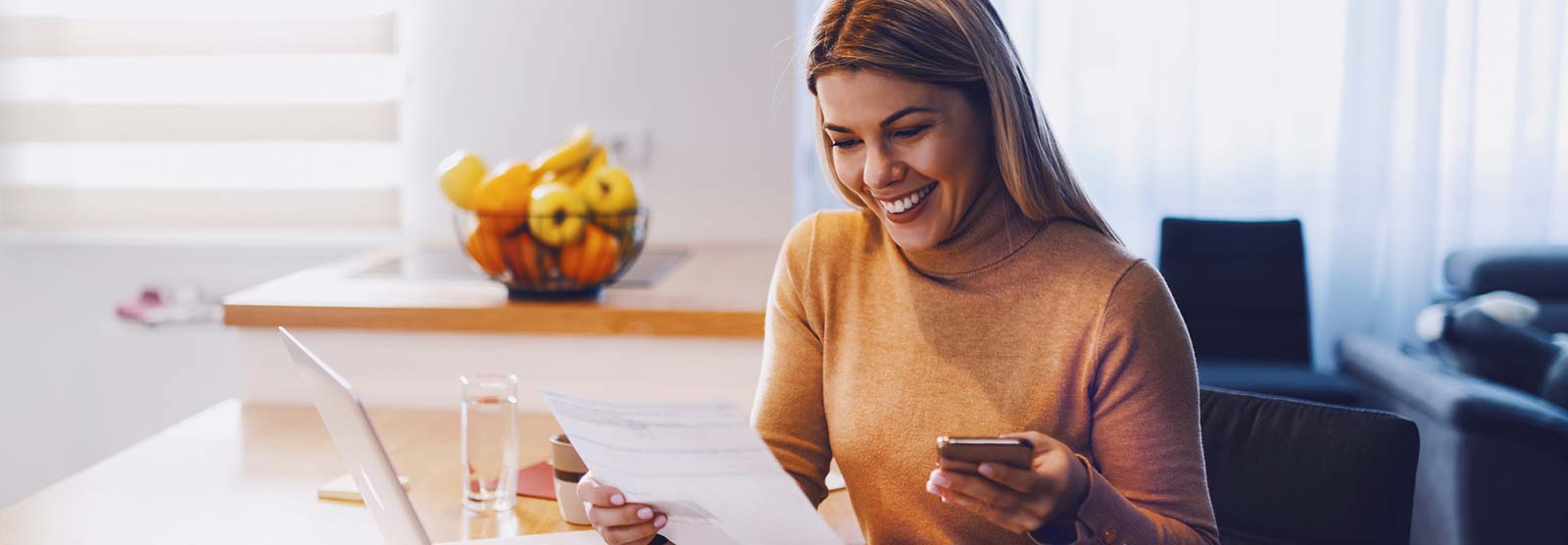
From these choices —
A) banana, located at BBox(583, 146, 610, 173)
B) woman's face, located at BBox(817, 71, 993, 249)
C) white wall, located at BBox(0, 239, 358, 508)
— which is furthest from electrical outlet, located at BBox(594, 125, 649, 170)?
woman's face, located at BBox(817, 71, 993, 249)

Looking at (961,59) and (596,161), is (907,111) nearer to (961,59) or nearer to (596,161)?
(961,59)

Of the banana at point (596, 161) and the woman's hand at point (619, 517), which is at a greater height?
the banana at point (596, 161)

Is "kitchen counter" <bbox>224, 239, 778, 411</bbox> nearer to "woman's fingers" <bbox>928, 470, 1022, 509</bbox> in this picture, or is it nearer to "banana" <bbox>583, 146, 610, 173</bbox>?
"banana" <bbox>583, 146, 610, 173</bbox>

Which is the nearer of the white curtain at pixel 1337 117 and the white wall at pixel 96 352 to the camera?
the white wall at pixel 96 352

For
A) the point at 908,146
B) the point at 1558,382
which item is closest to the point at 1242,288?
the point at 1558,382

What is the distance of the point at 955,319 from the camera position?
1.19 m

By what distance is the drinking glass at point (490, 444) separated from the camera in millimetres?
1264

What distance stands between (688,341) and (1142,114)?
2.14 metres

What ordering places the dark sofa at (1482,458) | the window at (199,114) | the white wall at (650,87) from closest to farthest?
the dark sofa at (1482,458)
the white wall at (650,87)
the window at (199,114)

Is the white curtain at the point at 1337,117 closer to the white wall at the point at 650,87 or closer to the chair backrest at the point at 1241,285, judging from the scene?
the chair backrest at the point at 1241,285

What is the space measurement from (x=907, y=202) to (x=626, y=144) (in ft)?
5.48

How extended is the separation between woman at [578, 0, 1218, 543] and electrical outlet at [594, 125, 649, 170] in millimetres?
1502

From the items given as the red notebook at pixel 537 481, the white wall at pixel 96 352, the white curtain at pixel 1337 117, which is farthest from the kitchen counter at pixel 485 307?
the white curtain at pixel 1337 117

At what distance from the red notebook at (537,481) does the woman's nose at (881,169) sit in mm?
466
